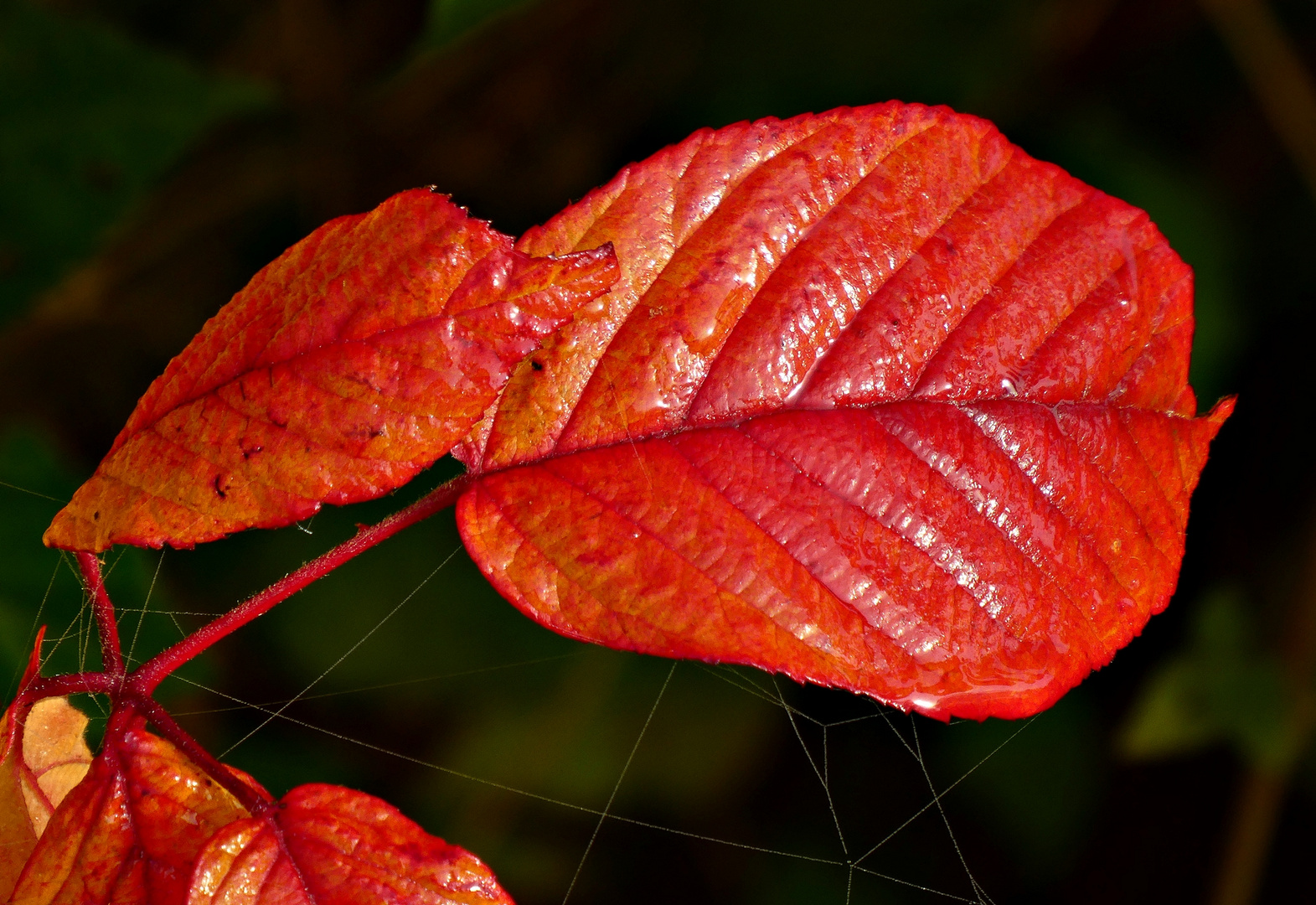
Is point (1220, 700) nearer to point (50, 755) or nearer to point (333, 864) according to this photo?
point (333, 864)

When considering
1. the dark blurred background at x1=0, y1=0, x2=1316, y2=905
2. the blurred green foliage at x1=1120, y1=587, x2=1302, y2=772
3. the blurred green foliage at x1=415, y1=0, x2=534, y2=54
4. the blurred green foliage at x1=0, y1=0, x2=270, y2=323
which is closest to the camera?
the blurred green foliage at x1=415, y1=0, x2=534, y2=54

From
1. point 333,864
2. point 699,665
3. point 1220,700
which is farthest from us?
point 699,665

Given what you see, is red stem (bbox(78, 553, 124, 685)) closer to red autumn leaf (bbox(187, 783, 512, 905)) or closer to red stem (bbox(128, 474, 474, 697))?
red stem (bbox(128, 474, 474, 697))

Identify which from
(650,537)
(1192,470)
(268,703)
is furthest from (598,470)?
(268,703)

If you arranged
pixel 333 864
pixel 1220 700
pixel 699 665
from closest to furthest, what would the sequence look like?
pixel 333 864 < pixel 1220 700 < pixel 699 665

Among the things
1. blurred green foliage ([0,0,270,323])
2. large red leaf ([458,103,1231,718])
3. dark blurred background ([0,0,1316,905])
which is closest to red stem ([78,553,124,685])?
large red leaf ([458,103,1231,718])

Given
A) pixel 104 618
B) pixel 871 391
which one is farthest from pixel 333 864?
pixel 871 391
